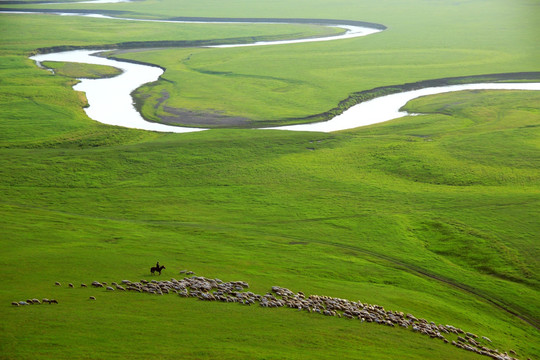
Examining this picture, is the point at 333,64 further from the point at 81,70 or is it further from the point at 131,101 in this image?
the point at 81,70

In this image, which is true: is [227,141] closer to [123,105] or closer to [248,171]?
[248,171]

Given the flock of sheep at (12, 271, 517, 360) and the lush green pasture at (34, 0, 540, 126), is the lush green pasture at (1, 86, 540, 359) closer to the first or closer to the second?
the flock of sheep at (12, 271, 517, 360)

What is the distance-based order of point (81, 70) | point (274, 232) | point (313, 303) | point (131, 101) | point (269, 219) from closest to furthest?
point (313, 303), point (274, 232), point (269, 219), point (131, 101), point (81, 70)

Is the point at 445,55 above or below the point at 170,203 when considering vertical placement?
above

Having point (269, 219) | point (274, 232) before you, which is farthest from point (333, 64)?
point (274, 232)

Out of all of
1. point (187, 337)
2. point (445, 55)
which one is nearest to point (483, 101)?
point (445, 55)

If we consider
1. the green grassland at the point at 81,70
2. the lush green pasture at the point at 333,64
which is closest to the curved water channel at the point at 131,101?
the green grassland at the point at 81,70

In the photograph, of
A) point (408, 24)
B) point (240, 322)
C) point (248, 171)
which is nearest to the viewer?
point (240, 322)
